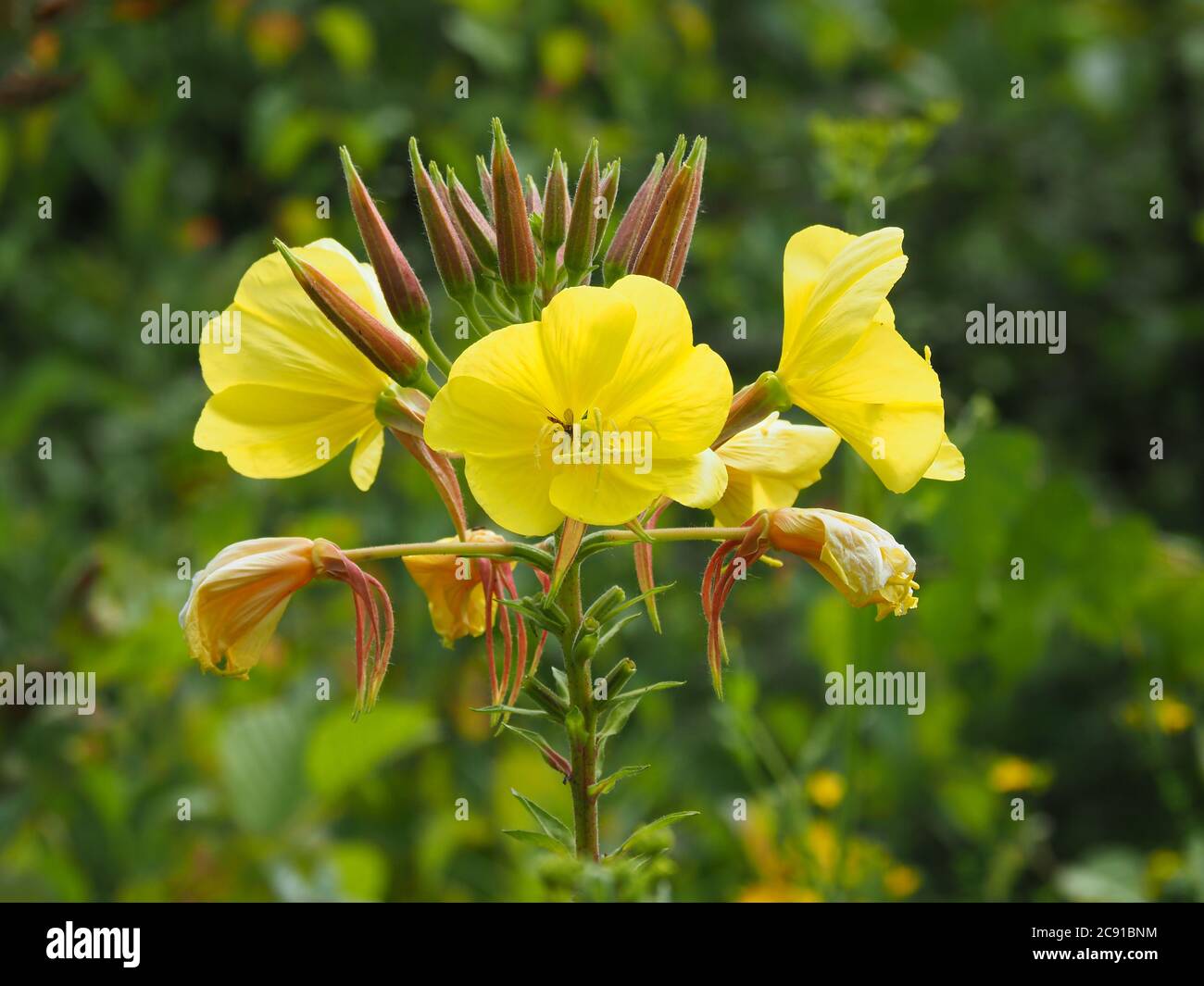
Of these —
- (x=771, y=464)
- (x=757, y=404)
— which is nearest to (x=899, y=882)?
(x=771, y=464)

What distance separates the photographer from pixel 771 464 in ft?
3.89

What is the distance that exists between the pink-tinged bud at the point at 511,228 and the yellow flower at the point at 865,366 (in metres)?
0.22

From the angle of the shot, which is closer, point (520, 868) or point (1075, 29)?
point (520, 868)

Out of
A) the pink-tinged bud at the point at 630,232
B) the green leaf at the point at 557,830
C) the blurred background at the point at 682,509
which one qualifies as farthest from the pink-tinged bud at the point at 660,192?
the blurred background at the point at 682,509

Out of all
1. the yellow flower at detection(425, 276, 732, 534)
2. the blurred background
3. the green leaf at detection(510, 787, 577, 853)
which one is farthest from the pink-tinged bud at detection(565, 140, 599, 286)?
the blurred background

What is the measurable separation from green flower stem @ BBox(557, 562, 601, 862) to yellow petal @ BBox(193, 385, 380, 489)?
0.28 m

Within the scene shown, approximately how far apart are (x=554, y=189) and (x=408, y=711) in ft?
3.64

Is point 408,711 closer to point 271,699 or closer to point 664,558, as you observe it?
point 271,699

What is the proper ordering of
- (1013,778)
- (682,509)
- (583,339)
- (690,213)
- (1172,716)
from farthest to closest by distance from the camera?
(682,509)
(1013,778)
(1172,716)
(690,213)
(583,339)

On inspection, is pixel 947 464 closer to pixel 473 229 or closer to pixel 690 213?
pixel 690 213

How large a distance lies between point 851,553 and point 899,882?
132 centimetres

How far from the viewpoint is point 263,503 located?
3.44 m

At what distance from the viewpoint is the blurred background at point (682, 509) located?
6.64ft
